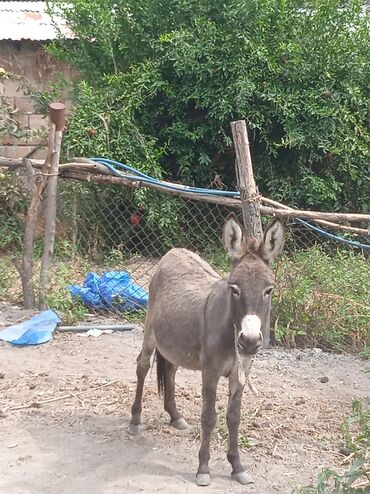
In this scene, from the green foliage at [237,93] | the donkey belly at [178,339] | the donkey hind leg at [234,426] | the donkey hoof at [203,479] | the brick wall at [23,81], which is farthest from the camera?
the brick wall at [23,81]

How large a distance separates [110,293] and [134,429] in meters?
2.27

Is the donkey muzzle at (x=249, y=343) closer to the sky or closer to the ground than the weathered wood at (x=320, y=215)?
closer to the ground

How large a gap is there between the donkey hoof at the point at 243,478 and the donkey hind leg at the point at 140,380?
32.0 inches

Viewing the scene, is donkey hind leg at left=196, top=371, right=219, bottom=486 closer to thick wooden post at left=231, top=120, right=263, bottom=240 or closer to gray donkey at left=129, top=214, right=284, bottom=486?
gray donkey at left=129, top=214, right=284, bottom=486

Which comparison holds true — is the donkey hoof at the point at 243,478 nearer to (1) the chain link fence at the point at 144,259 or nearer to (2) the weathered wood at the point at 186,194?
(1) the chain link fence at the point at 144,259

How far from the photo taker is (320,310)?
5930 millimetres

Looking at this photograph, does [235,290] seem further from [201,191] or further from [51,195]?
[51,195]

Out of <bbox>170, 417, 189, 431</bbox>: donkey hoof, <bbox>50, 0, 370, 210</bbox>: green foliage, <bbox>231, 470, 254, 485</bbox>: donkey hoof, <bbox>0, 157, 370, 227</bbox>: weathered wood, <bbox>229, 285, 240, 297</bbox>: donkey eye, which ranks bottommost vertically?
<bbox>231, 470, 254, 485</bbox>: donkey hoof

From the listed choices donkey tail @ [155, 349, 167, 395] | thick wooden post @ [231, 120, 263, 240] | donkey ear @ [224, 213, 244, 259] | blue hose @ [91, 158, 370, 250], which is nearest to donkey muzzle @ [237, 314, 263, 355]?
donkey ear @ [224, 213, 244, 259]

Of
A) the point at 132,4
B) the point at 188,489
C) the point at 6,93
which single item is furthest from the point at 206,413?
the point at 6,93

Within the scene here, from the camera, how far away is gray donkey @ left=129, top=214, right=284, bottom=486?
3.57m

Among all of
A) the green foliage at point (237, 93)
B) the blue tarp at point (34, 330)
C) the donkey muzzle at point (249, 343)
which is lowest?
the blue tarp at point (34, 330)

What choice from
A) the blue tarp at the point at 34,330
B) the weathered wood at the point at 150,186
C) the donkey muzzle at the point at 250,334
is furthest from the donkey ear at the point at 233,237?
the blue tarp at the point at 34,330

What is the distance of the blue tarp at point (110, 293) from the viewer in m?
6.65
